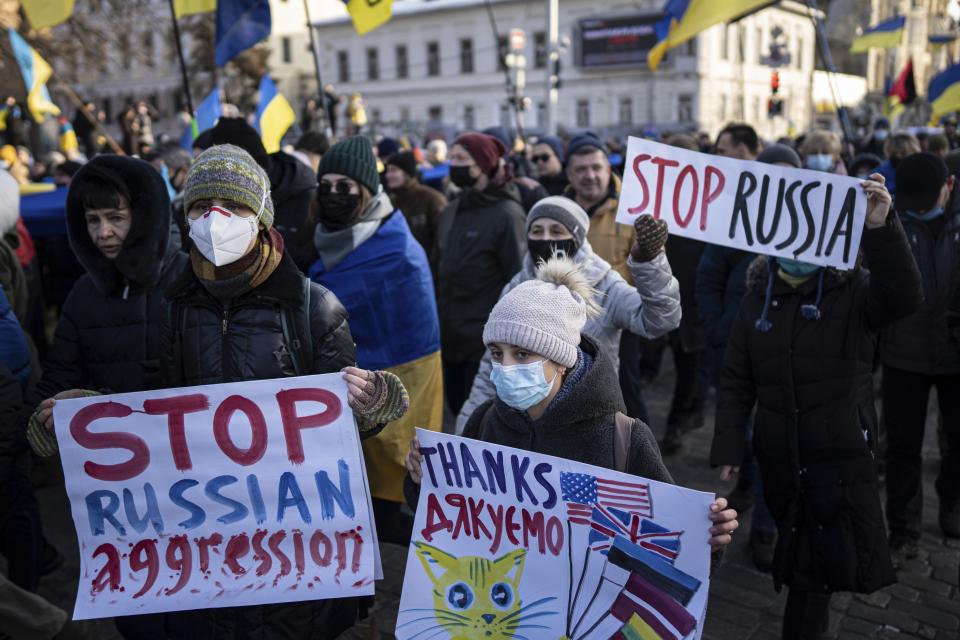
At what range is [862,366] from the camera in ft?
10.3

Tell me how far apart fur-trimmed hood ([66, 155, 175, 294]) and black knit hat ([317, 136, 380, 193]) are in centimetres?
96

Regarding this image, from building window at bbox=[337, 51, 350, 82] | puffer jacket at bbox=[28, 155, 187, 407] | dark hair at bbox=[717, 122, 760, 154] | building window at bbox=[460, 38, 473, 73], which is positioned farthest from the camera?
building window at bbox=[337, 51, 350, 82]

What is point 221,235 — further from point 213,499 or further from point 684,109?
point 684,109

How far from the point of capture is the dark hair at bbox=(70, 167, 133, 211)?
9.49 ft

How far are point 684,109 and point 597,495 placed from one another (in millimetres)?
50619

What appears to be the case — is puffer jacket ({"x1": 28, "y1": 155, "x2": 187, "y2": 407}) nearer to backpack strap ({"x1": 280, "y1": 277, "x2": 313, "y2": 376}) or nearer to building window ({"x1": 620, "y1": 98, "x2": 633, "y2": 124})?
backpack strap ({"x1": 280, "y1": 277, "x2": 313, "y2": 376})

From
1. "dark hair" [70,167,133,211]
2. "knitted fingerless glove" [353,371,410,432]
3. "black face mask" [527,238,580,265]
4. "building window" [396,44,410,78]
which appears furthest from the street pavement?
"building window" [396,44,410,78]

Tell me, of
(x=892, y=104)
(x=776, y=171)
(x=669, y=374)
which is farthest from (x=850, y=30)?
(x=776, y=171)

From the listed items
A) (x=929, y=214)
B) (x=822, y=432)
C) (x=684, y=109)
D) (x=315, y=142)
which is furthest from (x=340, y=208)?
(x=684, y=109)

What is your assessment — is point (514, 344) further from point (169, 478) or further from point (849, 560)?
point (849, 560)

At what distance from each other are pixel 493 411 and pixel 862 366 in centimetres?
152

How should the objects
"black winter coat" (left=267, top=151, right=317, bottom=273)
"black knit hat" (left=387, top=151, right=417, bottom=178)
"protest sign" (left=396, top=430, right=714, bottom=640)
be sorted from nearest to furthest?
1. "protest sign" (left=396, top=430, right=714, bottom=640)
2. "black winter coat" (left=267, top=151, right=317, bottom=273)
3. "black knit hat" (left=387, top=151, right=417, bottom=178)

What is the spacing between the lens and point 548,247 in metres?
3.54

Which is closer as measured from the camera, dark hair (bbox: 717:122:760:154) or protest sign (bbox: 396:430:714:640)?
protest sign (bbox: 396:430:714:640)
